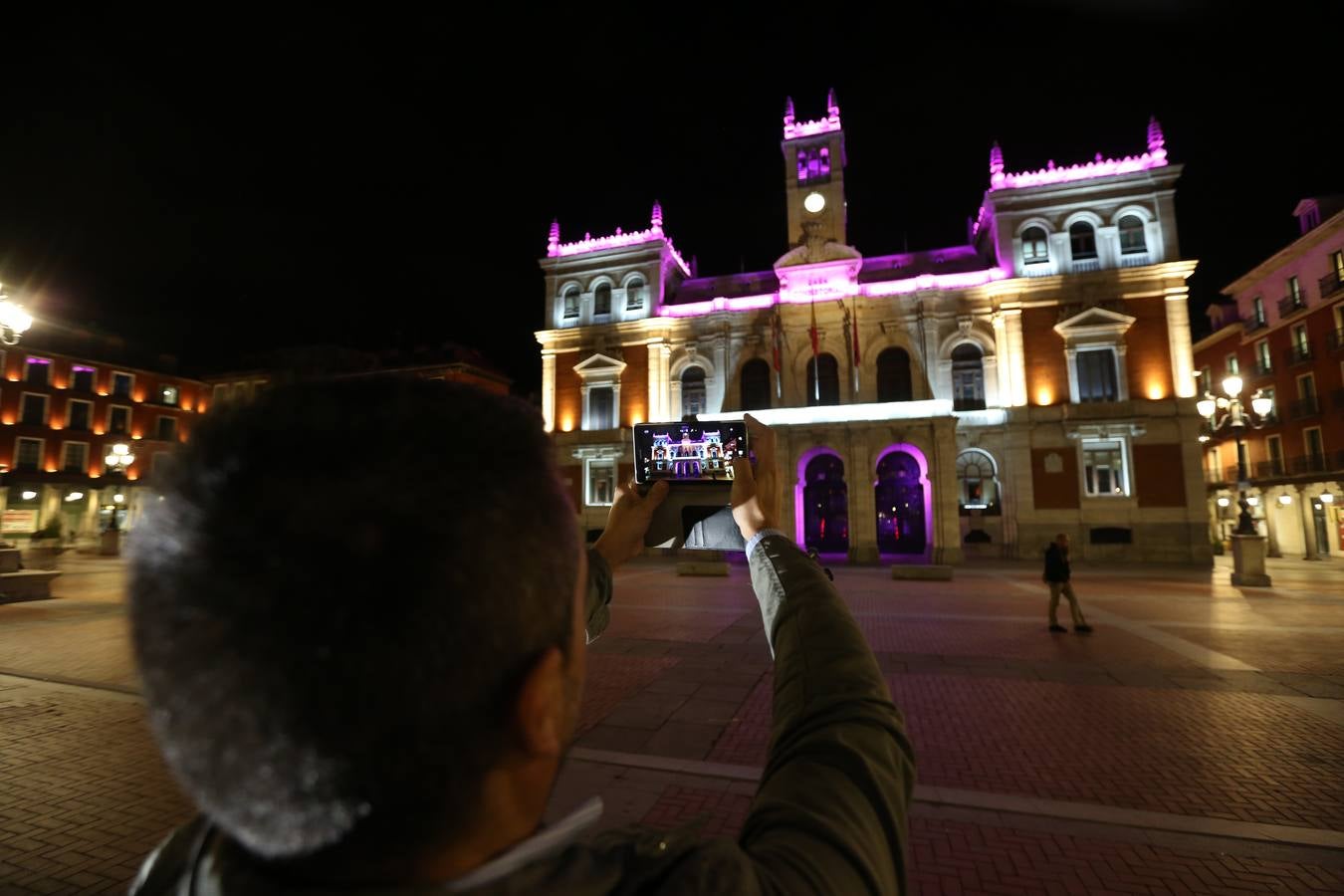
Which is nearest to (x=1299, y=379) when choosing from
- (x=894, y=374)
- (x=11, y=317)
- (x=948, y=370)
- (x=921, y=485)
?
(x=948, y=370)

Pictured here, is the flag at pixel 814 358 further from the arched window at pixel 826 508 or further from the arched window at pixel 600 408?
the arched window at pixel 600 408

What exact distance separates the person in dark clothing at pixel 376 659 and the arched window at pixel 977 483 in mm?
26311

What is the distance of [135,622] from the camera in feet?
2.40

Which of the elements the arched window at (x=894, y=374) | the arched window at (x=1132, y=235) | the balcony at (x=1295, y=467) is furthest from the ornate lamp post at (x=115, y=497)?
the balcony at (x=1295, y=467)

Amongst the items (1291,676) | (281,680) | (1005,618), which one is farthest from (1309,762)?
(281,680)

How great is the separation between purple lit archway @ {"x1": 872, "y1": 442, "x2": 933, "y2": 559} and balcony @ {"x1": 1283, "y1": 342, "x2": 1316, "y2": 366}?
19188mm

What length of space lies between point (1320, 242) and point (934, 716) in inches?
1387

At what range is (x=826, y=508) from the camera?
26.5 m

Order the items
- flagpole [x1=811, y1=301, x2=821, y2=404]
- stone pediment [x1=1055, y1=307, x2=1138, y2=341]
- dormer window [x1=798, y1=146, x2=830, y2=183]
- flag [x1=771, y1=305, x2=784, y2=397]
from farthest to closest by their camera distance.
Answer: dormer window [x1=798, y1=146, x2=830, y2=183] → flag [x1=771, y1=305, x2=784, y2=397] → flagpole [x1=811, y1=301, x2=821, y2=404] → stone pediment [x1=1055, y1=307, x2=1138, y2=341]

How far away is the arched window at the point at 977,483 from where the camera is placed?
80.8ft

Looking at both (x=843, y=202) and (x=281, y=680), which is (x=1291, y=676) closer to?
(x=281, y=680)

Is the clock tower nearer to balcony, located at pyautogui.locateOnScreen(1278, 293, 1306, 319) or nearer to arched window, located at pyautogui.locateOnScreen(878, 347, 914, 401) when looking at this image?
arched window, located at pyautogui.locateOnScreen(878, 347, 914, 401)

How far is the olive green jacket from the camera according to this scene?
716 millimetres

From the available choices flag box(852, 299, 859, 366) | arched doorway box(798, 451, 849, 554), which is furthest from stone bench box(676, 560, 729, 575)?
flag box(852, 299, 859, 366)
